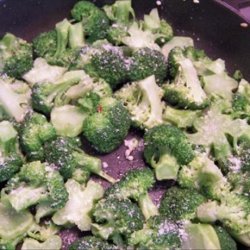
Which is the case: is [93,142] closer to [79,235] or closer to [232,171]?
[79,235]

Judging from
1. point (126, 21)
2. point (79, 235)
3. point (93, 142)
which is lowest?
point (79, 235)

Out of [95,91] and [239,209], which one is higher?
[95,91]

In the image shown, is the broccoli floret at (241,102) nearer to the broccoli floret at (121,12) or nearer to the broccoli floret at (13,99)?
the broccoli floret at (121,12)

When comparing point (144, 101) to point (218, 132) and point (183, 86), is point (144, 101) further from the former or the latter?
point (218, 132)

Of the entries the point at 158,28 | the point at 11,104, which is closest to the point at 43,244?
the point at 11,104

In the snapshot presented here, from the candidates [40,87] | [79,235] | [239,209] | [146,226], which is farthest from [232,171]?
[40,87]

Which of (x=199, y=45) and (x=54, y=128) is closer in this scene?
(x=54, y=128)
